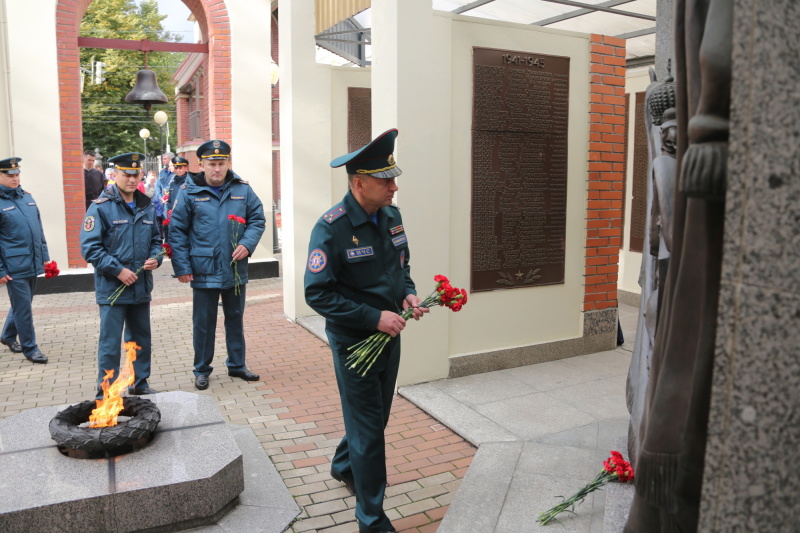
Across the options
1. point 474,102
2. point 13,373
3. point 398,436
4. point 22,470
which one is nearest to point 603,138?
point 474,102

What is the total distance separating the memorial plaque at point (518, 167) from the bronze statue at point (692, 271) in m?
4.51

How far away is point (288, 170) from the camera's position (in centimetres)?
910

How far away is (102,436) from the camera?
144 inches

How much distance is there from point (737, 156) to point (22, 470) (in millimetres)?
3674

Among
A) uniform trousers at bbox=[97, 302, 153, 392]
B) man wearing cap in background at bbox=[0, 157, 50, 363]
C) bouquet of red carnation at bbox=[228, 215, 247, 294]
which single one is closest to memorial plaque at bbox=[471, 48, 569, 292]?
bouquet of red carnation at bbox=[228, 215, 247, 294]

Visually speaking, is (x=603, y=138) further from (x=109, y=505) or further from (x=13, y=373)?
(x=13, y=373)

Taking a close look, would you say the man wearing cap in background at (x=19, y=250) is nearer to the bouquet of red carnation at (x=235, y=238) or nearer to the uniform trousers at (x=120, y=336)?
the uniform trousers at (x=120, y=336)

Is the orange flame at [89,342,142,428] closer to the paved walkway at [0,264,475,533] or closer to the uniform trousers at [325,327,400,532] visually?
the paved walkway at [0,264,475,533]

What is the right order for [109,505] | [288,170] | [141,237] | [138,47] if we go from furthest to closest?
[138,47], [288,170], [141,237], [109,505]

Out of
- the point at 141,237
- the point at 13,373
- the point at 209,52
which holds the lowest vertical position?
the point at 13,373

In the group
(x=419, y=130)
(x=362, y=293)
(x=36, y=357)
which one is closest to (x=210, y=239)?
(x=419, y=130)

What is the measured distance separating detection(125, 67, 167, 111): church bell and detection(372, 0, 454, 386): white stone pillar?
370 inches

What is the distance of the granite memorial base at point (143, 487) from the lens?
11.0 feet

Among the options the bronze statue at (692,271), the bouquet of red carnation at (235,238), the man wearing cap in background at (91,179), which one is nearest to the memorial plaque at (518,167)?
the bouquet of red carnation at (235,238)
